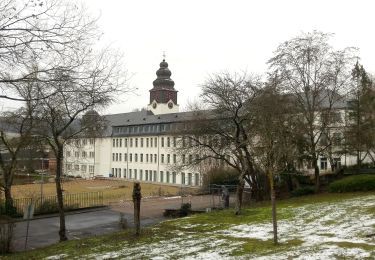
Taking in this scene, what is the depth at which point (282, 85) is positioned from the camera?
31.6 m

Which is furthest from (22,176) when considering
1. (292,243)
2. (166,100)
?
(292,243)

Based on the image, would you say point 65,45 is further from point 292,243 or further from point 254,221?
point 254,221

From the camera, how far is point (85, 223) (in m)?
26.7

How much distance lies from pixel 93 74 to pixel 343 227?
33.2 ft

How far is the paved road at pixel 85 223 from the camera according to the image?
22.0 metres

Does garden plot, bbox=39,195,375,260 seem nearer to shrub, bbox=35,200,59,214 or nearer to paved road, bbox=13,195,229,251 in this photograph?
paved road, bbox=13,195,229,251

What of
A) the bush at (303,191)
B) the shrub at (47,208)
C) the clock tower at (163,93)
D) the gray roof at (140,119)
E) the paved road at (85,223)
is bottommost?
the paved road at (85,223)

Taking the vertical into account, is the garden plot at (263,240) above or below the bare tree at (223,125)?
below

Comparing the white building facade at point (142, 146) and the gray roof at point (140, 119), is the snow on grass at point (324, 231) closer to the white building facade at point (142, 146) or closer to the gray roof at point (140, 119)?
the white building facade at point (142, 146)

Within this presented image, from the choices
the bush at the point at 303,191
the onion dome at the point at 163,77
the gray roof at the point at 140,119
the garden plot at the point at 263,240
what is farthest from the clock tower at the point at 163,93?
the garden plot at the point at 263,240

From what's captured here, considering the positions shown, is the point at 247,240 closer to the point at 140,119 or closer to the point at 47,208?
the point at 47,208

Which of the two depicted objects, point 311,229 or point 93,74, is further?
point 311,229

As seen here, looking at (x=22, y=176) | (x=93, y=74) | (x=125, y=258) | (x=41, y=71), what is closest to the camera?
(x=41, y=71)

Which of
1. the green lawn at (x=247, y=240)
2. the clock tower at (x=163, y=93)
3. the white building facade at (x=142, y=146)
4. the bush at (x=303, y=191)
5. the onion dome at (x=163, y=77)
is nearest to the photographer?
the green lawn at (x=247, y=240)
